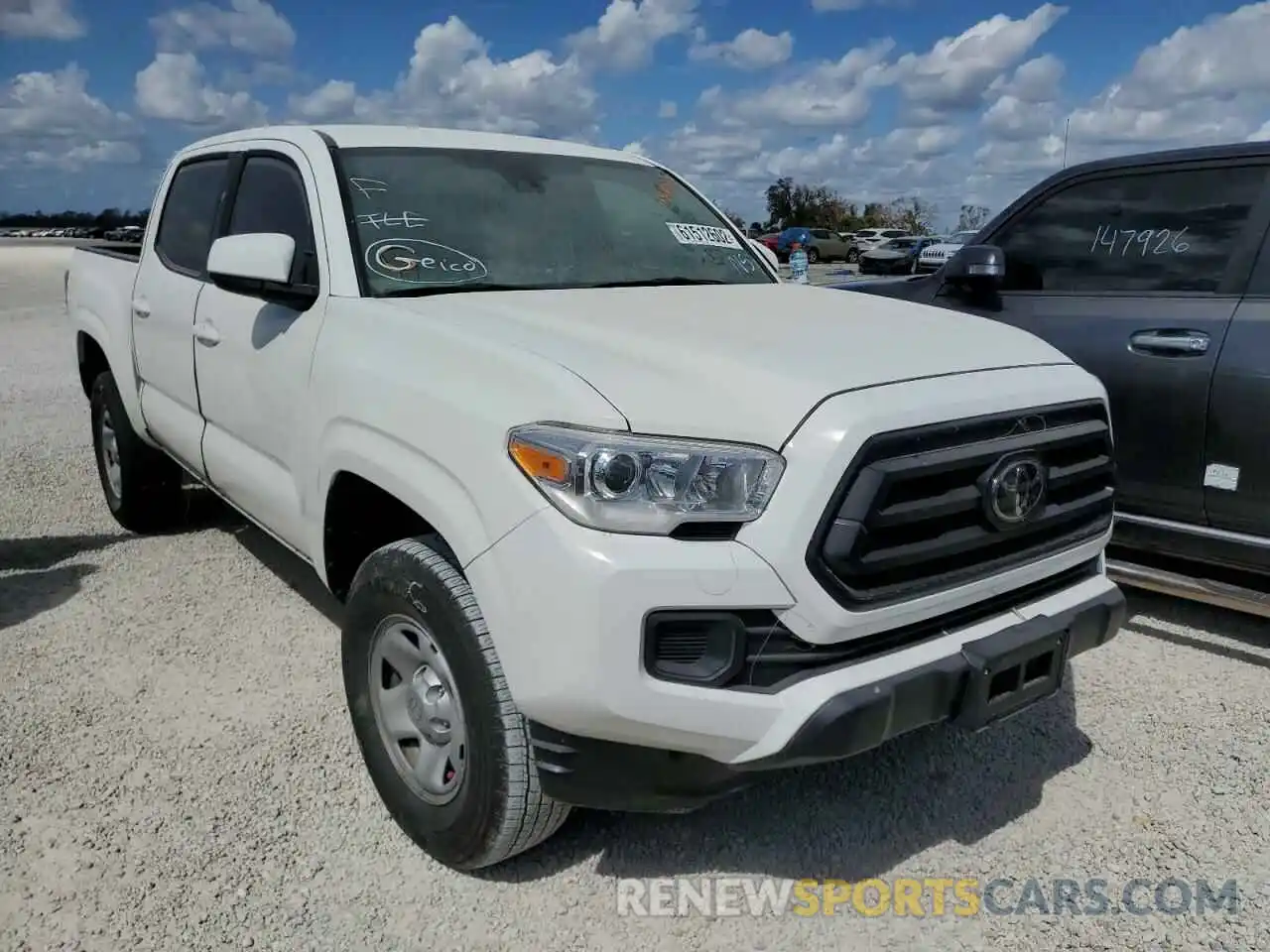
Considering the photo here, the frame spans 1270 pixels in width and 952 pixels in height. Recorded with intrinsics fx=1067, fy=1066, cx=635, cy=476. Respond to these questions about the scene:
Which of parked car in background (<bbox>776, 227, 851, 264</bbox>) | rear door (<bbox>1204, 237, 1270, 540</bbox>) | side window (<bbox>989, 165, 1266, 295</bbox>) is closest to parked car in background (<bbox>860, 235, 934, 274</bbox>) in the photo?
parked car in background (<bbox>776, 227, 851, 264</bbox>)

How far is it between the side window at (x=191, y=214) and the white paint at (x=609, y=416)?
0.94 metres

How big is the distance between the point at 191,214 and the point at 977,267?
3.29m

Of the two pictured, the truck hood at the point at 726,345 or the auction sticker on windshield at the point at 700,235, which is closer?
the truck hood at the point at 726,345

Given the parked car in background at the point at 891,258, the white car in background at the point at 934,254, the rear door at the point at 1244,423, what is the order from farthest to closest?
the parked car in background at the point at 891,258 → the white car in background at the point at 934,254 → the rear door at the point at 1244,423

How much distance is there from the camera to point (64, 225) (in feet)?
301

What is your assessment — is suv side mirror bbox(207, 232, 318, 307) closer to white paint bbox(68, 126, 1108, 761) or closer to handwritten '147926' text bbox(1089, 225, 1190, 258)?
white paint bbox(68, 126, 1108, 761)

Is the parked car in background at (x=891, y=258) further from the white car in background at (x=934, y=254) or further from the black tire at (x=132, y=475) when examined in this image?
the black tire at (x=132, y=475)

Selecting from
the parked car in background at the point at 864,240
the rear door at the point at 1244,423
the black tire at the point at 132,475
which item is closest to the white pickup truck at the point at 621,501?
the rear door at the point at 1244,423

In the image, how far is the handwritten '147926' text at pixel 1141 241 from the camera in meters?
4.13

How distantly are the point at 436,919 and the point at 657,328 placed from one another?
1.53 m

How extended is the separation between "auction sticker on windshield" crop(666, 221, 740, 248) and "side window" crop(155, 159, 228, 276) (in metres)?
1.80

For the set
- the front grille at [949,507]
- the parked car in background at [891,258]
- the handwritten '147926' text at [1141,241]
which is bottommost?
the parked car in background at [891,258]

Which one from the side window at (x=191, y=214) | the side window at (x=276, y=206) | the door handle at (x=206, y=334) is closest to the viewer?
the side window at (x=276, y=206)

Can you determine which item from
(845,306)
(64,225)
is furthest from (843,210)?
(845,306)
